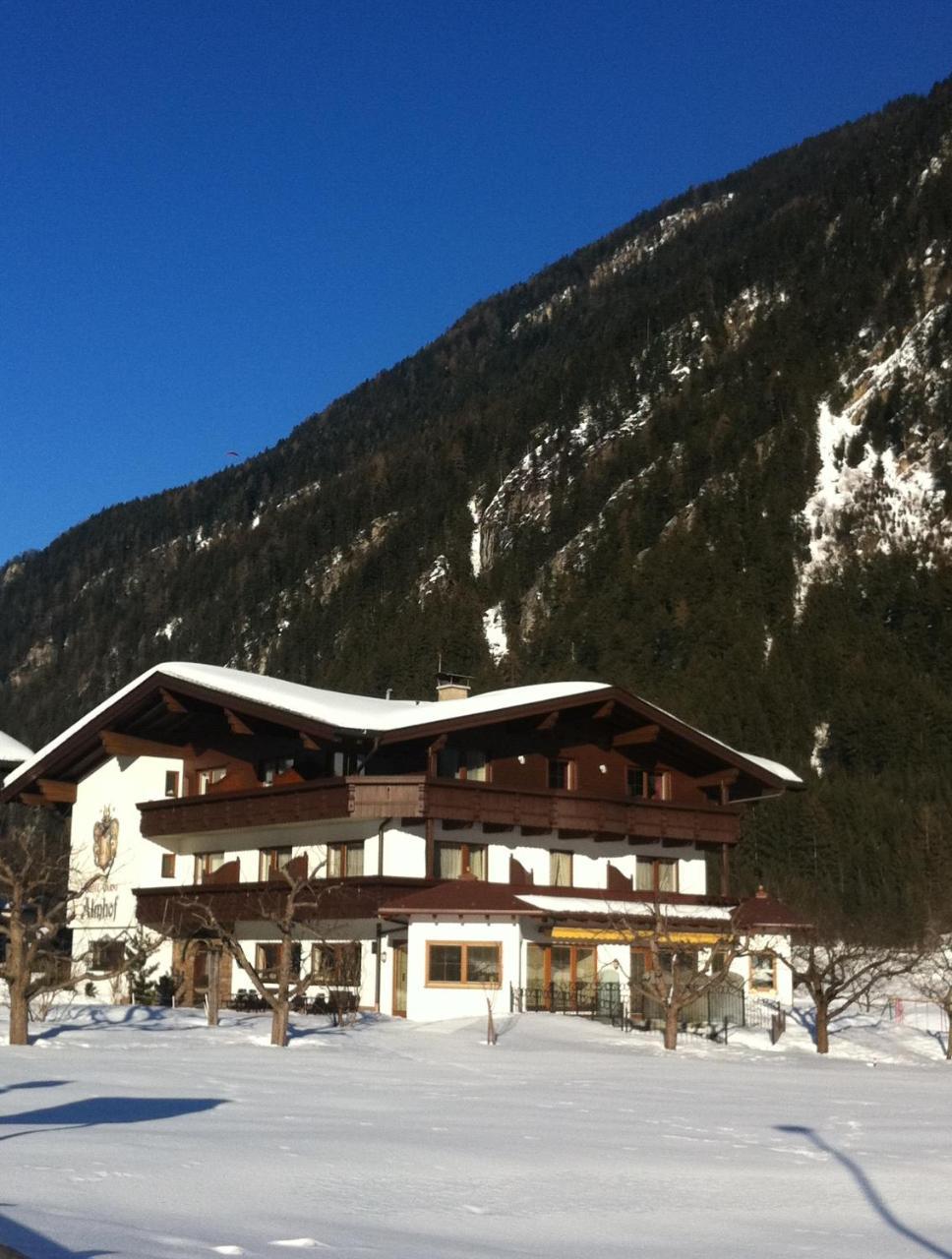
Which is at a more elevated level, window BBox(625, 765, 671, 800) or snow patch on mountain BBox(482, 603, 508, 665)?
snow patch on mountain BBox(482, 603, 508, 665)

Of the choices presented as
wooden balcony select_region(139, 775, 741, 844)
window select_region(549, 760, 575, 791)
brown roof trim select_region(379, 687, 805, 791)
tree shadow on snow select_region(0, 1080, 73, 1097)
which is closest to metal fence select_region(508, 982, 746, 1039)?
wooden balcony select_region(139, 775, 741, 844)

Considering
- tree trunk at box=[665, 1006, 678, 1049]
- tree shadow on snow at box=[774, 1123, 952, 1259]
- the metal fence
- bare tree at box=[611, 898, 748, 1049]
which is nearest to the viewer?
tree shadow on snow at box=[774, 1123, 952, 1259]

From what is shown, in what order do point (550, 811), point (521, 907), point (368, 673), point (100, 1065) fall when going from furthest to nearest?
point (368, 673) < point (550, 811) < point (521, 907) < point (100, 1065)

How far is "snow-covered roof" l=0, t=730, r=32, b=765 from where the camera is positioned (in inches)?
2431

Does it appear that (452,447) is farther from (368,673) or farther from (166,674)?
(166,674)

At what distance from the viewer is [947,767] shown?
88938mm

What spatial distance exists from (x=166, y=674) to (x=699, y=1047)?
61.4ft

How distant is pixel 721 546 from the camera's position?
128125mm


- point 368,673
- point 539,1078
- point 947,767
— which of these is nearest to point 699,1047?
point 539,1078

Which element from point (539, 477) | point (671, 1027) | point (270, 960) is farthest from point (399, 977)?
point (539, 477)

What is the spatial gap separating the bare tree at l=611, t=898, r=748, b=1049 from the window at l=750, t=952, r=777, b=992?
0.84 metres

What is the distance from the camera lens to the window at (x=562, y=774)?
146ft

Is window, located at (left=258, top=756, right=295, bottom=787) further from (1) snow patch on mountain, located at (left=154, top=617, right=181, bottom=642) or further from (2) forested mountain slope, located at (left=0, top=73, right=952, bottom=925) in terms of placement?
(1) snow patch on mountain, located at (left=154, top=617, right=181, bottom=642)

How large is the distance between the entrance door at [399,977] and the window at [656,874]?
8.54m
